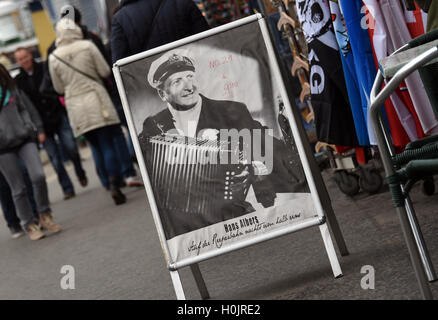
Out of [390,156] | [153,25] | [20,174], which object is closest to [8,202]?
[20,174]

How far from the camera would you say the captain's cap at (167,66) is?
4703 mm

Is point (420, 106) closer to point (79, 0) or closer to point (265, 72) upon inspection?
point (265, 72)

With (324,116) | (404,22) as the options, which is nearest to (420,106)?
(404,22)

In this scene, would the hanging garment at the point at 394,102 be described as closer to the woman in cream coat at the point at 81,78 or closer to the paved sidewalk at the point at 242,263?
the paved sidewalk at the point at 242,263

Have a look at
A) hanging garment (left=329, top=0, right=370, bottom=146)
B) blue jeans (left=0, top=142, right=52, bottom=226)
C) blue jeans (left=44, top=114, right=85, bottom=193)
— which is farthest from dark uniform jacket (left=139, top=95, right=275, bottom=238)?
blue jeans (left=44, top=114, right=85, bottom=193)

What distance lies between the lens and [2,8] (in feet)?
94.0

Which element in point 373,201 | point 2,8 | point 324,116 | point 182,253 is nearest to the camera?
point 182,253

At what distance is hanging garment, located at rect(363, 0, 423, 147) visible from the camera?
518cm

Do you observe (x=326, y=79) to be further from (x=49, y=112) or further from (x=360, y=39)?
(x=49, y=112)

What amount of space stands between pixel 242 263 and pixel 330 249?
137cm

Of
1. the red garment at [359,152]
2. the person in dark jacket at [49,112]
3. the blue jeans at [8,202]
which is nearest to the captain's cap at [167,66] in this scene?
the red garment at [359,152]

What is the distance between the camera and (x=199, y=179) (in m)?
4.65

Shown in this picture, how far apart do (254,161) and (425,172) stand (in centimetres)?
137

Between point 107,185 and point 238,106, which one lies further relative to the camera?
point 107,185
